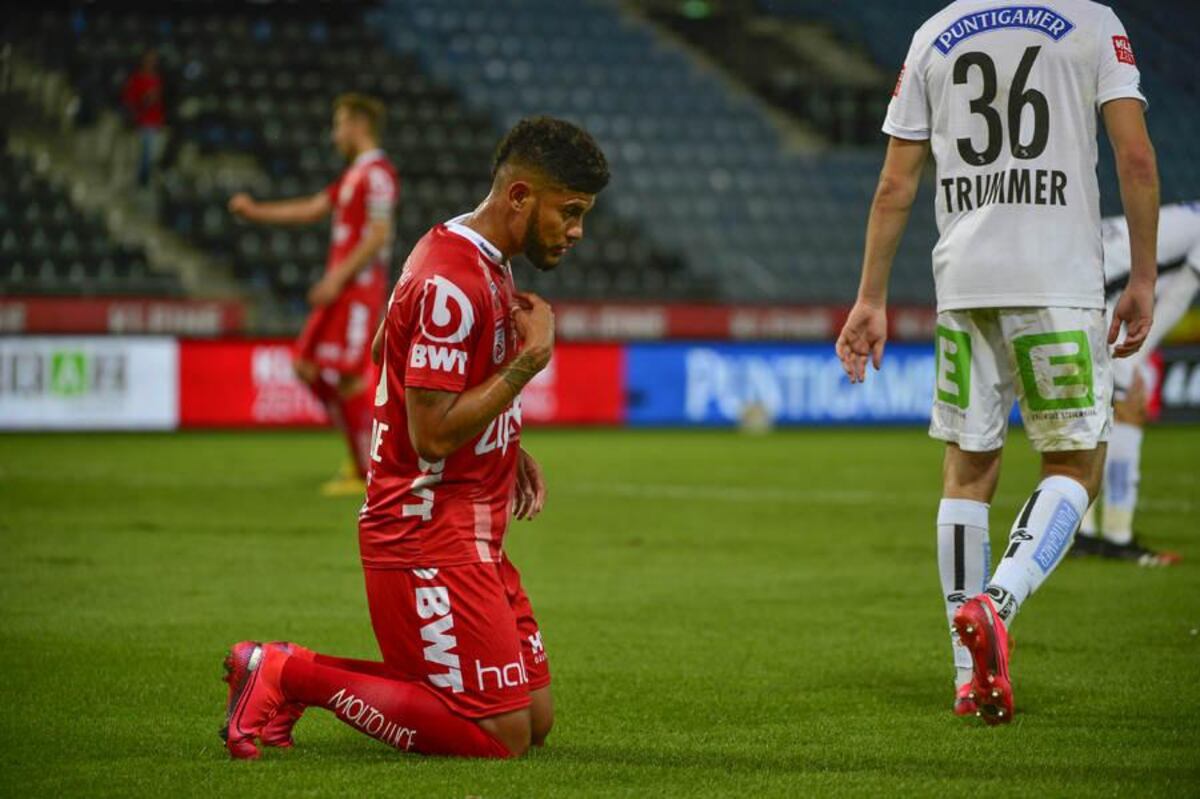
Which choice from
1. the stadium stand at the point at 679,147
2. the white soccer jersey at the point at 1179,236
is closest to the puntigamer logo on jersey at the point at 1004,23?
the white soccer jersey at the point at 1179,236

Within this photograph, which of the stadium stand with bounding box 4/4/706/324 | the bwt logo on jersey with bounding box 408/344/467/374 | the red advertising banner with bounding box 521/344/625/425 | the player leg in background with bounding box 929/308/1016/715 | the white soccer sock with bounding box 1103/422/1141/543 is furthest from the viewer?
the stadium stand with bounding box 4/4/706/324

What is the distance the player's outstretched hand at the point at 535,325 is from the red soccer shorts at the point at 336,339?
7365mm

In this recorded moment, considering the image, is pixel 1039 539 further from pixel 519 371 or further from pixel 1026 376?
pixel 519 371

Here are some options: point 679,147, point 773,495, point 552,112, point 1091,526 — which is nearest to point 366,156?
point 773,495

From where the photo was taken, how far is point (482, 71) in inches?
930

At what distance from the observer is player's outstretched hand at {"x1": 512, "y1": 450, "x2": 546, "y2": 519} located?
466 cm

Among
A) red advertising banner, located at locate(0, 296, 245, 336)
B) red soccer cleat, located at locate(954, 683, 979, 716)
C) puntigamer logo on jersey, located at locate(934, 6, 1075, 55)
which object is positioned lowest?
red advertising banner, located at locate(0, 296, 245, 336)

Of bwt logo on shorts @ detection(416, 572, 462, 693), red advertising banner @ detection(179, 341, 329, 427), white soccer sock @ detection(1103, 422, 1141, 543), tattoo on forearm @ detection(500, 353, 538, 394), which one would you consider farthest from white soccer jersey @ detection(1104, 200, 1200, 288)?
red advertising banner @ detection(179, 341, 329, 427)

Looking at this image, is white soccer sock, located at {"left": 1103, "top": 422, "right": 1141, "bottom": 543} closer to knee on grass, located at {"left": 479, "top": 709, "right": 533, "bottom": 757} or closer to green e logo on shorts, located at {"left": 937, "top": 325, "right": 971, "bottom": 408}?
green e logo on shorts, located at {"left": 937, "top": 325, "right": 971, "bottom": 408}

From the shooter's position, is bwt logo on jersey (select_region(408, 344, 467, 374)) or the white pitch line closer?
bwt logo on jersey (select_region(408, 344, 467, 374))

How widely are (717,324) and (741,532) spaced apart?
33.6 ft

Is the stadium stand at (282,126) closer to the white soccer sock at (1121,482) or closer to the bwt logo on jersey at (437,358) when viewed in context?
the white soccer sock at (1121,482)

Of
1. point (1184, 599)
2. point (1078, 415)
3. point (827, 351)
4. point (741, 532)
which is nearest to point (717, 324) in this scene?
point (827, 351)

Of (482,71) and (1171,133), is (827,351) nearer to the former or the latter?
(1171,133)
